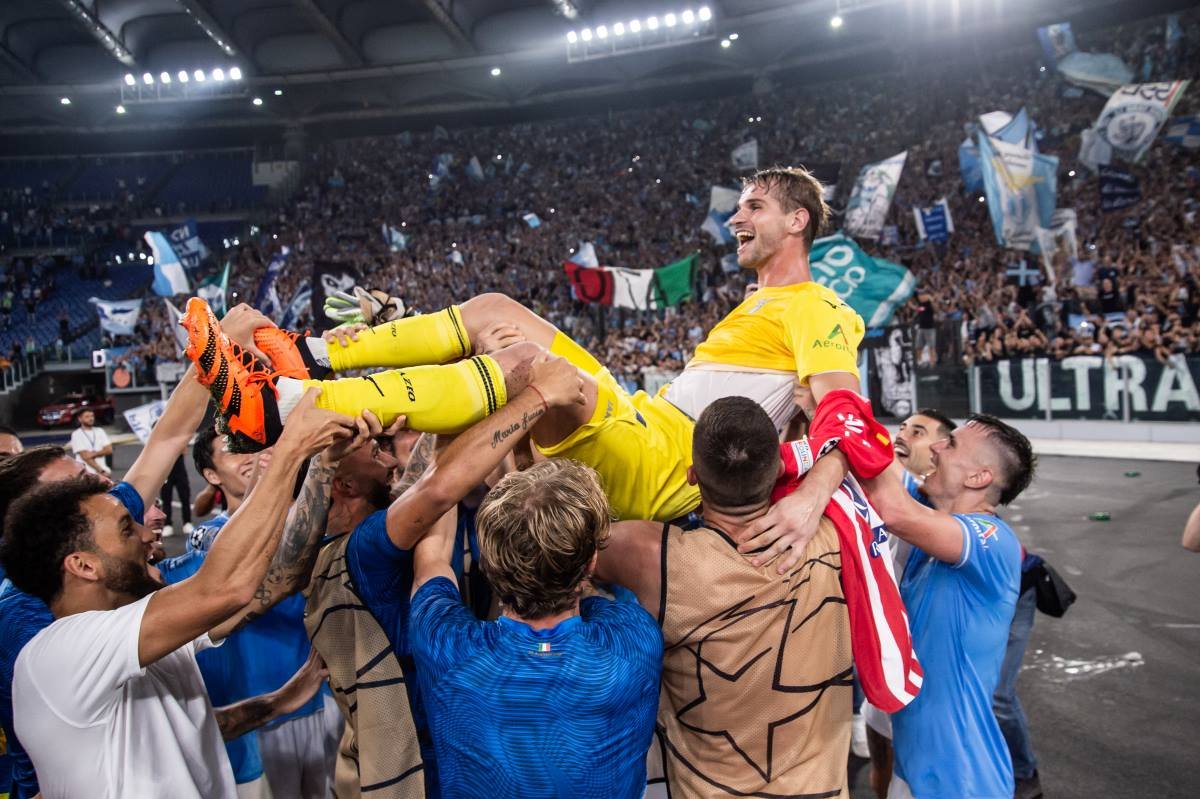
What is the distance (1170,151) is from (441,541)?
26.3m

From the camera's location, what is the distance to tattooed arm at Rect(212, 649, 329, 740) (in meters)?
3.07

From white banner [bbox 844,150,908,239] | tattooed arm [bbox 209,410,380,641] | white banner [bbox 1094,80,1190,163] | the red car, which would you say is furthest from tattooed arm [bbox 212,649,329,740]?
the red car

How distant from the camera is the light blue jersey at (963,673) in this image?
297cm

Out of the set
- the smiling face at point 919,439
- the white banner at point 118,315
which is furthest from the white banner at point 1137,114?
the white banner at point 118,315

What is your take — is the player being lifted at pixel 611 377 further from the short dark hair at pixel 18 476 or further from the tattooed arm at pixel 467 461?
the short dark hair at pixel 18 476

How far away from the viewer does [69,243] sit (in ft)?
129

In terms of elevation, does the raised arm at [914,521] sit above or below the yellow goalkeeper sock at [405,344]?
below

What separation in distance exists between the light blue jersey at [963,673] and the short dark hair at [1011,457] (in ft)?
0.97

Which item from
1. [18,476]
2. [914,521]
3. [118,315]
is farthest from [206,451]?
[118,315]

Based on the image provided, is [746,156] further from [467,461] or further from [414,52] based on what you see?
[467,461]

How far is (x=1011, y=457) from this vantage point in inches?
130

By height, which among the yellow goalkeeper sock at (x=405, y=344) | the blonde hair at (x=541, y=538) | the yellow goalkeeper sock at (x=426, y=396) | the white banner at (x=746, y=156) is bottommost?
the blonde hair at (x=541, y=538)

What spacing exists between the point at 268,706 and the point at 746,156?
2940cm

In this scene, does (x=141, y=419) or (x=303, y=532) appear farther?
(x=141, y=419)
